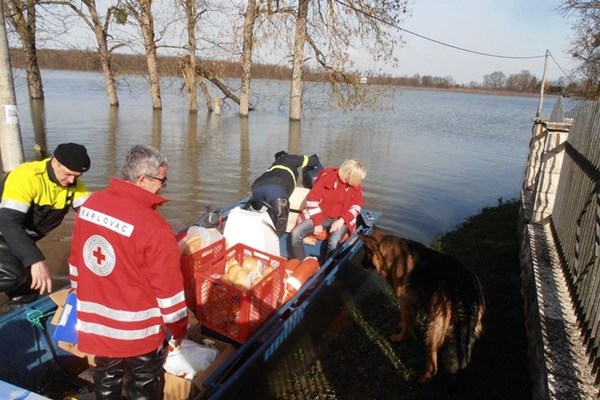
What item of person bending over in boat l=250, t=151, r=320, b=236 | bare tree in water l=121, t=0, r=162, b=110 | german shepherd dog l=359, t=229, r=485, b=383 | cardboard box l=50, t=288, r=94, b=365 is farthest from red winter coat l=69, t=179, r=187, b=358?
bare tree in water l=121, t=0, r=162, b=110

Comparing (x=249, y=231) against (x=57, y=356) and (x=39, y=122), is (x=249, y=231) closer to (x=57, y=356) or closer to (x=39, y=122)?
(x=57, y=356)

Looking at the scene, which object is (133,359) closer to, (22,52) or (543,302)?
(543,302)

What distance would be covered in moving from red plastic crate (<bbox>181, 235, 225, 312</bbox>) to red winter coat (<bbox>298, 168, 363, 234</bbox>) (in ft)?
6.28

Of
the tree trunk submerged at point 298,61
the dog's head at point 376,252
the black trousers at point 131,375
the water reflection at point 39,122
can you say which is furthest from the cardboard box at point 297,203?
the tree trunk submerged at point 298,61

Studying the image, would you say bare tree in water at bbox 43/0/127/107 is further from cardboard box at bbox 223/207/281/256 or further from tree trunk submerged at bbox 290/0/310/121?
cardboard box at bbox 223/207/281/256

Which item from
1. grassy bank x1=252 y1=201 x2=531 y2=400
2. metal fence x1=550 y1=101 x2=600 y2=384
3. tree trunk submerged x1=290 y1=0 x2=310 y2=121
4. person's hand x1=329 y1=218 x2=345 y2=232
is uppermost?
tree trunk submerged x1=290 y1=0 x2=310 y2=121

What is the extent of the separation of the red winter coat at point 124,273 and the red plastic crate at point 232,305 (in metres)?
1.18

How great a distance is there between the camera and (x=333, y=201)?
6172 mm

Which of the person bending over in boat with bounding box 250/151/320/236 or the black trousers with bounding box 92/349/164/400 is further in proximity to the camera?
the person bending over in boat with bounding box 250/151/320/236

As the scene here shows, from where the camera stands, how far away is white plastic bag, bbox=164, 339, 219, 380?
3268 millimetres

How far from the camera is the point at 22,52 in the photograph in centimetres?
2738

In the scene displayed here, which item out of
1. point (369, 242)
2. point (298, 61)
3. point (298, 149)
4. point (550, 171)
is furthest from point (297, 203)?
point (298, 61)

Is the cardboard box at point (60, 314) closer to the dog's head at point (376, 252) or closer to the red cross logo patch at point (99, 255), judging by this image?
the red cross logo patch at point (99, 255)

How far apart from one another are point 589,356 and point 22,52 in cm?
3402
